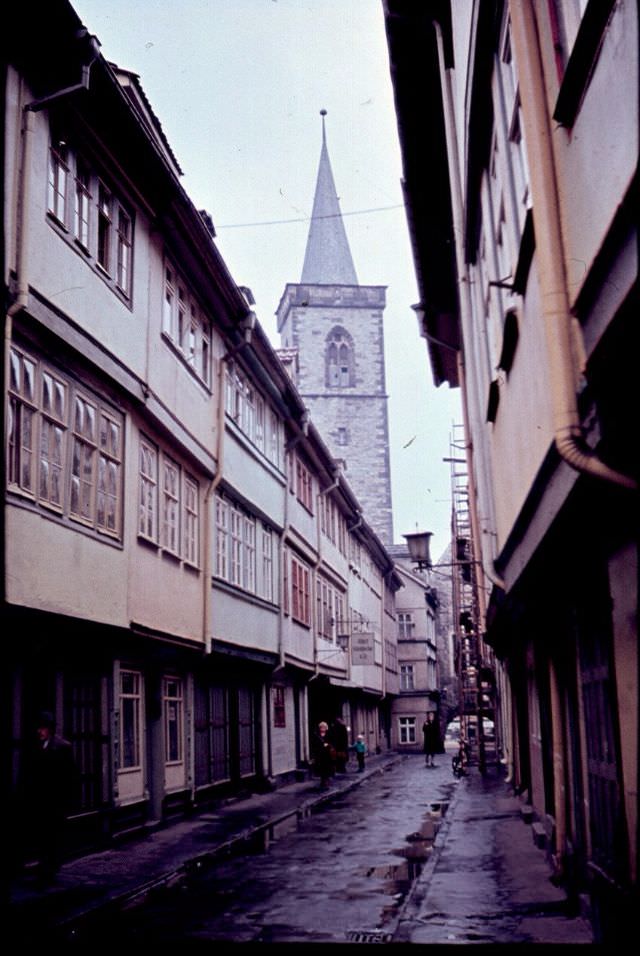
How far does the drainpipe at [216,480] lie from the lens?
1838 cm

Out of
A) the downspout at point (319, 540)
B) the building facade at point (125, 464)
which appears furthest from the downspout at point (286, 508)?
the downspout at point (319, 540)

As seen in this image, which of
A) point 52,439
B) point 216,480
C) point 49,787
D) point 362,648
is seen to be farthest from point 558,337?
point 362,648

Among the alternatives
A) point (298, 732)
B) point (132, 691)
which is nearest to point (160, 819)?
point (132, 691)

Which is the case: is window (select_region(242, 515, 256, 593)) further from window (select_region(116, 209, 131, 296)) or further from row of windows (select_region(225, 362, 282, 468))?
window (select_region(116, 209, 131, 296))

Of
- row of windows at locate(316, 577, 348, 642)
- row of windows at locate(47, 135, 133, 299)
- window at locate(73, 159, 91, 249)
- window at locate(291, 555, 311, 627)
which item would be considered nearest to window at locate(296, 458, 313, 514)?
window at locate(291, 555, 311, 627)

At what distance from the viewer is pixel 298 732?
99.2 feet

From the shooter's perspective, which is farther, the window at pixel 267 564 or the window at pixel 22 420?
the window at pixel 267 564

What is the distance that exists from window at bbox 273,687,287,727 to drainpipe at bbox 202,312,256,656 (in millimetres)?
8750

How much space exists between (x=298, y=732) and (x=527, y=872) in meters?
19.0

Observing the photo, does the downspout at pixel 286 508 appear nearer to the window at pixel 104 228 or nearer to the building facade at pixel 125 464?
the building facade at pixel 125 464

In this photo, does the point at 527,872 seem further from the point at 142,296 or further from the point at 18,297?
the point at 142,296

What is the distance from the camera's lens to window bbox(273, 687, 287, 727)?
26719 millimetres

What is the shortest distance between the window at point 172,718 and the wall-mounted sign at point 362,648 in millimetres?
15060

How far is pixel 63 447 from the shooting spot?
40.5 feet
